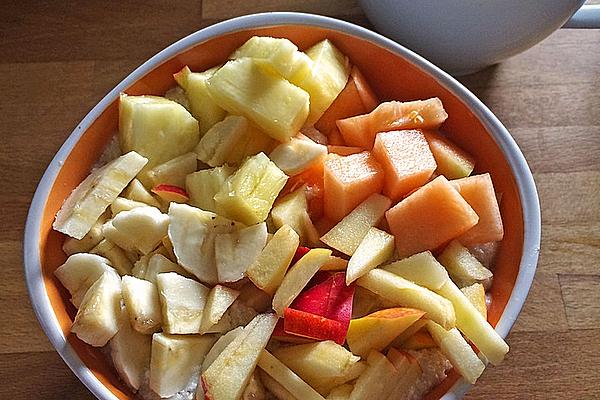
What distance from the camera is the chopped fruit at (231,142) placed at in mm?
925

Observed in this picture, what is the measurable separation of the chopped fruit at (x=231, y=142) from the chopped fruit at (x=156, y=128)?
26mm

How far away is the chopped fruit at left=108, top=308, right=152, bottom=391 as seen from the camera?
835 millimetres

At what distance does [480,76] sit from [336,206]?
414 mm

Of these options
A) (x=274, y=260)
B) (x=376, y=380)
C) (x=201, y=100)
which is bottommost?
(x=376, y=380)

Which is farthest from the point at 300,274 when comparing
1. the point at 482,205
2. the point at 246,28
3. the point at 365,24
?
the point at 365,24

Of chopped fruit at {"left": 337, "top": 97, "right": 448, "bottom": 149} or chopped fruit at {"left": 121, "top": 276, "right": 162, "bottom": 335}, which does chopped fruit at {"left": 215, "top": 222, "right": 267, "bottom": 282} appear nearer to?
chopped fruit at {"left": 121, "top": 276, "right": 162, "bottom": 335}

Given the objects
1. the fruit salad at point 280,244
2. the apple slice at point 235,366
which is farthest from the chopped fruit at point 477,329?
the apple slice at point 235,366

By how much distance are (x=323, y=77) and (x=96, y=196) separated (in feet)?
1.05

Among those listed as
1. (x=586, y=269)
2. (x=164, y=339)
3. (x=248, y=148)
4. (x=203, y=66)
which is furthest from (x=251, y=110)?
(x=586, y=269)

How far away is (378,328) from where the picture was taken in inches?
31.8

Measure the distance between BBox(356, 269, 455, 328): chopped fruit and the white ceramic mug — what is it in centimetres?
38

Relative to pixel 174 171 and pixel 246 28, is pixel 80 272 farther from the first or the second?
pixel 246 28

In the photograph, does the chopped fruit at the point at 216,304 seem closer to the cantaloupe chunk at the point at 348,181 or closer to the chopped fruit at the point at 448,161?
the cantaloupe chunk at the point at 348,181

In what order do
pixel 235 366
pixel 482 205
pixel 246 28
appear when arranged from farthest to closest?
pixel 246 28 → pixel 482 205 → pixel 235 366
